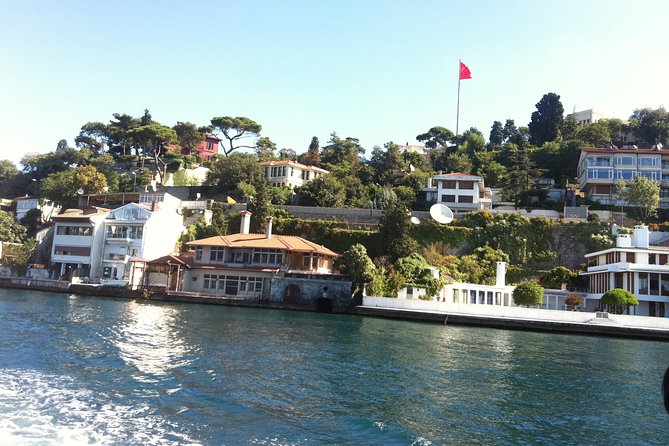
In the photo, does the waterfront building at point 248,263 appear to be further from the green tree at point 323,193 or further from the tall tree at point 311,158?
the tall tree at point 311,158

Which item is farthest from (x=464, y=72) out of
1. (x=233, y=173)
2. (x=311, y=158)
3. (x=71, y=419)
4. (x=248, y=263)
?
(x=71, y=419)

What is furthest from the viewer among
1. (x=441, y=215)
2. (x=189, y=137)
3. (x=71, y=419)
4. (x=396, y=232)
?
(x=189, y=137)

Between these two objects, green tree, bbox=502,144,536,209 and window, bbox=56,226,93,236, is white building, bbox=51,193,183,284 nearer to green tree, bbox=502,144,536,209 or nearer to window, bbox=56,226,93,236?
window, bbox=56,226,93,236

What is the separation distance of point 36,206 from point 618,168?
76.9 meters

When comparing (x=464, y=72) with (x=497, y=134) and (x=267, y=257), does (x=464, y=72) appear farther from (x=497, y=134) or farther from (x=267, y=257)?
(x=267, y=257)

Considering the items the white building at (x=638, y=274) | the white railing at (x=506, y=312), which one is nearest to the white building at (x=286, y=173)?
the white railing at (x=506, y=312)

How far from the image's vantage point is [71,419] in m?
11.4

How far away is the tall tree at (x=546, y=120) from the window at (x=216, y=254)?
206 feet

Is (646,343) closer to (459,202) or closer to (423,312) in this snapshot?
(423,312)

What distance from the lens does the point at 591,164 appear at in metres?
65.2

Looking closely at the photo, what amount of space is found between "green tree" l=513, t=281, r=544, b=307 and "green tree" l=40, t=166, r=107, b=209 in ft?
182

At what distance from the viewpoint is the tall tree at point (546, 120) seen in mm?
90375

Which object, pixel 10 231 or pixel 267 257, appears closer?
pixel 267 257

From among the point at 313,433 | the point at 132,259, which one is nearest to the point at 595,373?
the point at 313,433
